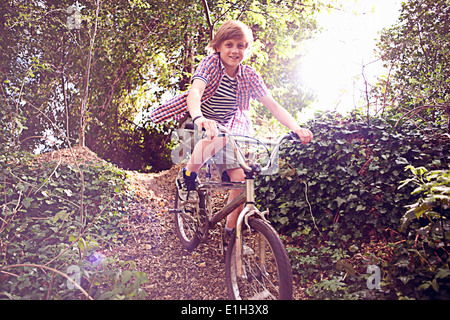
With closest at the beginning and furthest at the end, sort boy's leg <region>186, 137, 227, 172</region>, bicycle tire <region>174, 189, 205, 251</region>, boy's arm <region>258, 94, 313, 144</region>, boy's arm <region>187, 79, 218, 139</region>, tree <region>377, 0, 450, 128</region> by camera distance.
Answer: boy's arm <region>187, 79, 218, 139</region>
boy's arm <region>258, 94, 313, 144</region>
boy's leg <region>186, 137, 227, 172</region>
bicycle tire <region>174, 189, 205, 251</region>
tree <region>377, 0, 450, 128</region>

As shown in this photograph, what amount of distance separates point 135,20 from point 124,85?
1.11m

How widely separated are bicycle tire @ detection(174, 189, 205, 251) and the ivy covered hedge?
31.4 inches

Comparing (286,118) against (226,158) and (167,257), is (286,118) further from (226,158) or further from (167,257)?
(167,257)

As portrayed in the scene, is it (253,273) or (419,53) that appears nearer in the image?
(253,273)

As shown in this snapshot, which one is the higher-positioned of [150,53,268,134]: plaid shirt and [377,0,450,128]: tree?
[377,0,450,128]: tree

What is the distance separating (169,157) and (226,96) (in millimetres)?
3769

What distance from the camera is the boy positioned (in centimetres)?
214

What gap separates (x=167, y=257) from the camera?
2.97m

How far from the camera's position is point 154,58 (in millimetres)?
5379

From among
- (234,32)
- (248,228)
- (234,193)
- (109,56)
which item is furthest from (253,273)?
(109,56)

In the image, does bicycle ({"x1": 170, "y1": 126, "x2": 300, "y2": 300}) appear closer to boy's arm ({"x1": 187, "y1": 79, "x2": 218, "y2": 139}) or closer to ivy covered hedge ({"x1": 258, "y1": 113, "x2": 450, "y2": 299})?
boy's arm ({"x1": 187, "y1": 79, "x2": 218, "y2": 139})

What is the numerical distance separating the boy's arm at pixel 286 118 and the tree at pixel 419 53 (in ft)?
6.78

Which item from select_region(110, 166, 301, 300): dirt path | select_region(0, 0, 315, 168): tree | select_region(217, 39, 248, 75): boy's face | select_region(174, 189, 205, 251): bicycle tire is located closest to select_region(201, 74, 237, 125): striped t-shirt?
select_region(217, 39, 248, 75): boy's face
